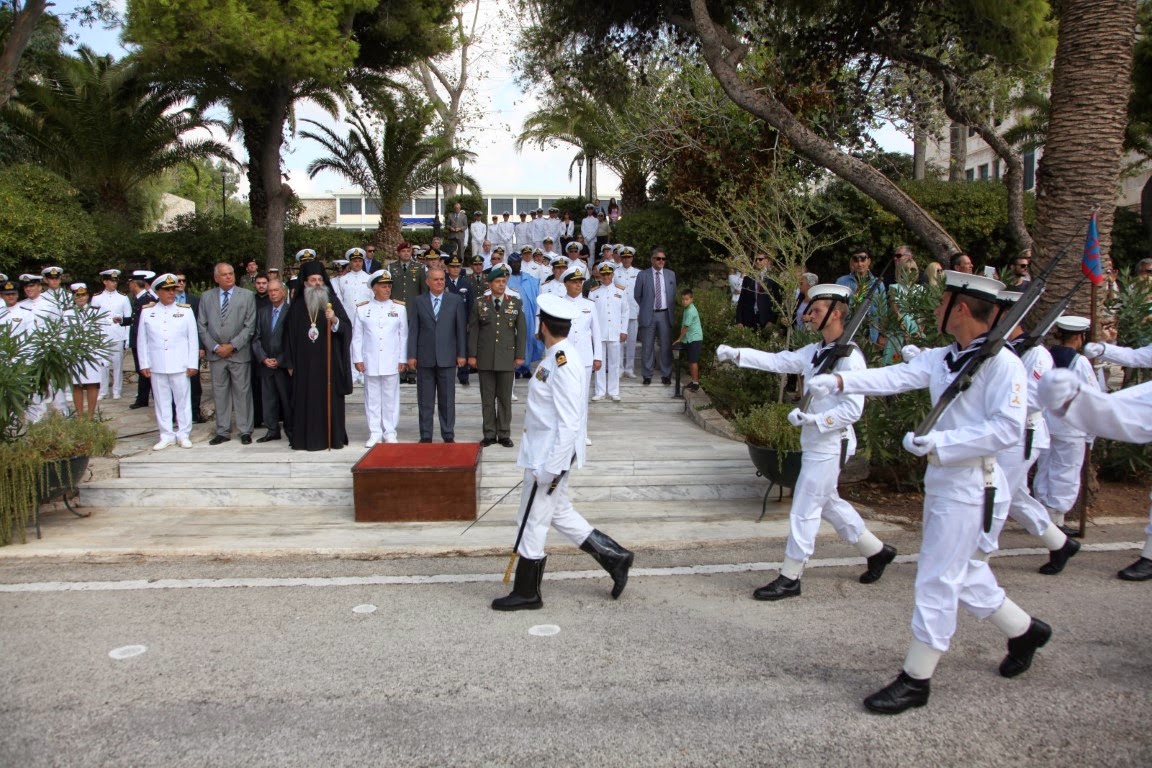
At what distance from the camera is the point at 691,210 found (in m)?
17.7

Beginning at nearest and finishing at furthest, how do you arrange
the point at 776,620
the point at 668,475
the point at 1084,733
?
the point at 1084,733 < the point at 776,620 < the point at 668,475

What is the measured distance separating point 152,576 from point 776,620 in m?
4.40

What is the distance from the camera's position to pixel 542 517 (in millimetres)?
5547

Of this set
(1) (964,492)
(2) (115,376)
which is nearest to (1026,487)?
(1) (964,492)

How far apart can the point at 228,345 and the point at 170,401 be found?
879mm

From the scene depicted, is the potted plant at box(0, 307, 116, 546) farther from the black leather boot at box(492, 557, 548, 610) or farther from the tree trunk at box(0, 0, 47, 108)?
the tree trunk at box(0, 0, 47, 108)

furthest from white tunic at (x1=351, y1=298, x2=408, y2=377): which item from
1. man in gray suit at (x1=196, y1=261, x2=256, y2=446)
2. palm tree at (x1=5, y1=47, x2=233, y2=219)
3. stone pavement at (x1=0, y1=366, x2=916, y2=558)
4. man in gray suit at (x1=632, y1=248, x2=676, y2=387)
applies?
palm tree at (x1=5, y1=47, x2=233, y2=219)

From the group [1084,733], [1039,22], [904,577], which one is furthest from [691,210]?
[1084,733]

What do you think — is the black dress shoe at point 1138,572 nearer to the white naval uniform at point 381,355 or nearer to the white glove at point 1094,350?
the white glove at point 1094,350

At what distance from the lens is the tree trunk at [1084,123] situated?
829 cm

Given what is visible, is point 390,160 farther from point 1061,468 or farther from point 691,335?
point 1061,468

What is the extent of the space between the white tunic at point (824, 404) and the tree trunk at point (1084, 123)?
3.98m

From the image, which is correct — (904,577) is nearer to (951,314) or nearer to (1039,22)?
(951,314)

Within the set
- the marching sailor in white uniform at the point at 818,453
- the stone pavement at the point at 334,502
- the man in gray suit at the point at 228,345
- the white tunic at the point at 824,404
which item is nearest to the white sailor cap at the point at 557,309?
the marching sailor in white uniform at the point at 818,453
